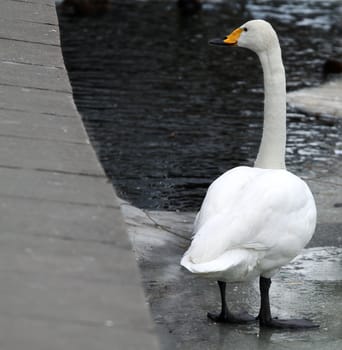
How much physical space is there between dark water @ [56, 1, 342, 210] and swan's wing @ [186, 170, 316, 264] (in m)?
2.92

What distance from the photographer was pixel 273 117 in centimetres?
586

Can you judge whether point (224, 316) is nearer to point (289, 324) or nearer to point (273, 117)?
point (289, 324)

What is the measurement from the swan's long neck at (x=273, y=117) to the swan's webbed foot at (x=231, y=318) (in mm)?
903

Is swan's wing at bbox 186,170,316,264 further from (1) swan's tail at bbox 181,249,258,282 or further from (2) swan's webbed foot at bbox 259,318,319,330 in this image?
(2) swan's webbed foot at bbox 259,318,319,330

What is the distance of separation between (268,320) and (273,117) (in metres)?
1.25

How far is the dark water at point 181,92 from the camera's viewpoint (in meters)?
9.02

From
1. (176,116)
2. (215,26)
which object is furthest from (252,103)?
(215,26)

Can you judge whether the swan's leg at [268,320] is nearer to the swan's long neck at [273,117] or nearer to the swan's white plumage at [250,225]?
the swan's white plumage at [250,225]

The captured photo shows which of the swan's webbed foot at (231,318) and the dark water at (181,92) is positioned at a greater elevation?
the swan's webbed foot at (231,318)

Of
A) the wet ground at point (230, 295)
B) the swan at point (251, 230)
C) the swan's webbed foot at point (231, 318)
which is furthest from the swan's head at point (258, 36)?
the swan's webbed foot at point (231, 318)

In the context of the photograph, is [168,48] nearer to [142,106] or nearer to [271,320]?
[142,106]

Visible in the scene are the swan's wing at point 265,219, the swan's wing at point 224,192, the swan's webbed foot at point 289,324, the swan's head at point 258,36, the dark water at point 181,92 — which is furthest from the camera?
the dark water at point 181,92

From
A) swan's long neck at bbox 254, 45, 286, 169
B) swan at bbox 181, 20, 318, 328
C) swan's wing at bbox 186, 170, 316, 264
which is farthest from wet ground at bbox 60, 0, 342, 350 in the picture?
swan's long neck at bbox 254, 45, 286, 169

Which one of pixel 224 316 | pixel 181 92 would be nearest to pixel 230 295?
pixel 224 316
